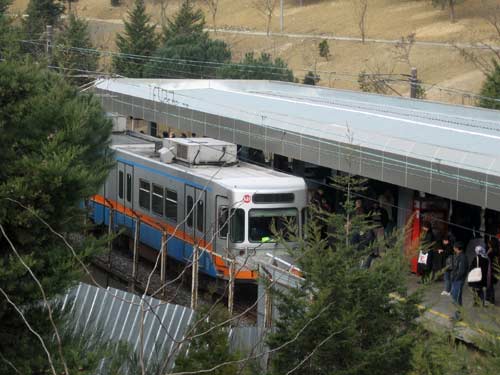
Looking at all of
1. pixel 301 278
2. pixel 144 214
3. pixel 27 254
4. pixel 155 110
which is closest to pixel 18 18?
pixel 27 254

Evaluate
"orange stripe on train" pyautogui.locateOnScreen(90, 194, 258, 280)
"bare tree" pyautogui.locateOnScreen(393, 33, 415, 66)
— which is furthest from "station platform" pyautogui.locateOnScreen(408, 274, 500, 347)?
"bare tree" pyautogui.locateOnScreen(393, 33, 415, 66)

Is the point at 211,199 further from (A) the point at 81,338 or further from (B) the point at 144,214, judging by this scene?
(A) the point at 81,338

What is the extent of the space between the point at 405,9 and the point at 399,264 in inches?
3172

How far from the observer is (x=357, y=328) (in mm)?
10914

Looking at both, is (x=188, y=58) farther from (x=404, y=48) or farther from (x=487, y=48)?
(x=487, y=48)

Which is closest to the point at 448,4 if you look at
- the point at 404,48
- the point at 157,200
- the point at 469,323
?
the point at 404,48

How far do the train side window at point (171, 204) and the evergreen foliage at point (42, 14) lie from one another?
166 feet

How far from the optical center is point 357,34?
86.5 m

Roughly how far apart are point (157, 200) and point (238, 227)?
321 centimetres

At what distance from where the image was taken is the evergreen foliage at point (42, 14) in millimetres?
71875

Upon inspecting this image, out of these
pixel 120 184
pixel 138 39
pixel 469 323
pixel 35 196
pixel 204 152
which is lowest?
pixel 120 184

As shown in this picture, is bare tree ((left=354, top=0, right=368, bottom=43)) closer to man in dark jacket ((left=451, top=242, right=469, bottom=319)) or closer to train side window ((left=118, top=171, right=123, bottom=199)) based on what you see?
train side window ((left=118, top=171, right=123, bottom=199))

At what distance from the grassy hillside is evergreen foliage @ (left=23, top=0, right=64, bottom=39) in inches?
180

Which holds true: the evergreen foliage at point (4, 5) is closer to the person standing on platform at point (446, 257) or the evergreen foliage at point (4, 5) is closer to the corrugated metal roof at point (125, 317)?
the corrugated metal roof at point (125, 317)
